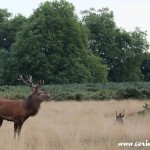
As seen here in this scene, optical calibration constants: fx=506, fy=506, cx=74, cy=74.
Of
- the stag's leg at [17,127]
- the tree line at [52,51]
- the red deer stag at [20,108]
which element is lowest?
the stag's leg at [17,127]

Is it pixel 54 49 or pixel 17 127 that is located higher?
pixel 54 49

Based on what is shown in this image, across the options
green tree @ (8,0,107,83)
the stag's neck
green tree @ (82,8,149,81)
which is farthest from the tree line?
the stag's neck

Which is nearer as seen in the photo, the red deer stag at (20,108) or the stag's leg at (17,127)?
the stag's leg at (17,127)

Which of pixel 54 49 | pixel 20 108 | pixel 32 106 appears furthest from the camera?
pixel 54 49

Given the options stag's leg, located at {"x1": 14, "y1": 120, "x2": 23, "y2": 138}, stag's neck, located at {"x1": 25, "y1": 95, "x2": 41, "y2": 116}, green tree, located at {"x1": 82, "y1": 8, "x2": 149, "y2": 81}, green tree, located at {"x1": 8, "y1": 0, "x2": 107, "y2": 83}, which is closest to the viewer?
stag's leg, located at {"x1": 14, "y1": 120, "x2": 23, "y2": 138}

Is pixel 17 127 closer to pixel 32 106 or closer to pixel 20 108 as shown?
pixel 20 108

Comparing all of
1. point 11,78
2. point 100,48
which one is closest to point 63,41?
point 11,78

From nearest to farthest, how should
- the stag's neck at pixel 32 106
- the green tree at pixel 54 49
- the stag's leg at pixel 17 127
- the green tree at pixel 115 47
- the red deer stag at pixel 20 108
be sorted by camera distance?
the stag's leg at pixel 17 127
the red deer stag at pixel 20 108
the stag's neck at pixel 32 106
the green tree at pixel 54 49
the green tree at pixel 115 47

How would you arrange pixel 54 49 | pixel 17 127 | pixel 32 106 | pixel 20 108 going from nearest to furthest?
1. pixel 17 127
2. pixel 20 108
3. pixel 32 106
4. pixel 54 49

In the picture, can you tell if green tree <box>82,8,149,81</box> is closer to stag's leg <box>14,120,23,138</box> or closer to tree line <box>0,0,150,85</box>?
tree line <box>0,0,150,85</box>

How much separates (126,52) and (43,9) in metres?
20.5

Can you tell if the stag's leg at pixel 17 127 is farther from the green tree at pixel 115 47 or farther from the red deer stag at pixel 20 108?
the green tree at pixel 115 47

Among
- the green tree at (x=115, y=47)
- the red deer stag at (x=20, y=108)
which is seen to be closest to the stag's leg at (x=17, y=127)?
the red deer stag at (x=20, y=108)

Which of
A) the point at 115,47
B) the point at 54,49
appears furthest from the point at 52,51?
the point at 115,47
